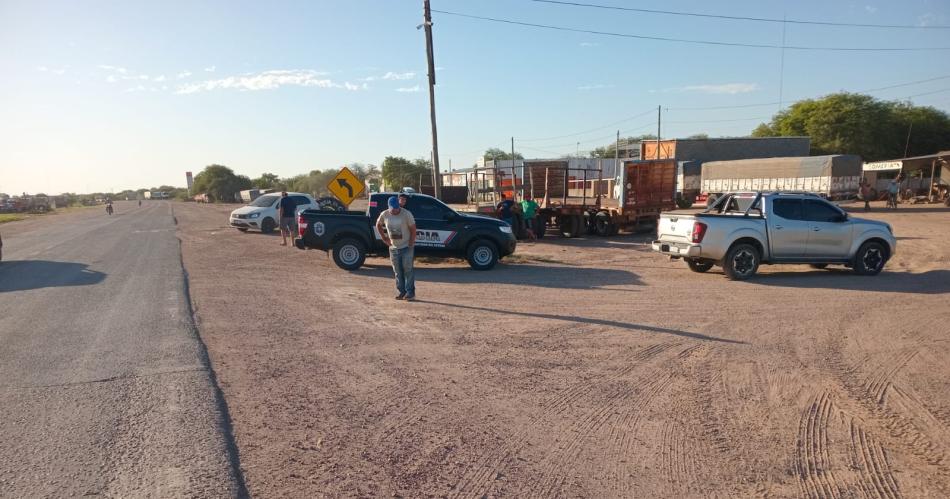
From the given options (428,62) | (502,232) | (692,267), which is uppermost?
(428,62)

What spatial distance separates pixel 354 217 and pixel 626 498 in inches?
436

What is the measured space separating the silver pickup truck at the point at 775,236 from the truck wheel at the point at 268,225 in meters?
18.0

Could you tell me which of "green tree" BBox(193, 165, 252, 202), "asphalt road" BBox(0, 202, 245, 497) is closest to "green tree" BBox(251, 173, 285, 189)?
"green tree" BBox(193, 165, 252, 202)

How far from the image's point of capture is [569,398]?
5.39 meters

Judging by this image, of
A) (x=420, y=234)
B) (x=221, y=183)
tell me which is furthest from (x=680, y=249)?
(x=221, y=183)

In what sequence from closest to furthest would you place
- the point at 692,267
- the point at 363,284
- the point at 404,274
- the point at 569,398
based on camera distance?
the point at 569,398 < the point at 404,274 < the point at 363,284 < the point at 692,267

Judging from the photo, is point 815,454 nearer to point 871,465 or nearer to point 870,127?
point 871,465

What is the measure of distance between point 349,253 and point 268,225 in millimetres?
13073

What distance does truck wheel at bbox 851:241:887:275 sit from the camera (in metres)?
12.6

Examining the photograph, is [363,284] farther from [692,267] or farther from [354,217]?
[692,267]

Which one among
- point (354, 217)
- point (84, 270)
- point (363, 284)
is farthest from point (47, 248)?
point (363, 284)

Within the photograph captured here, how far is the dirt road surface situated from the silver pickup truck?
3.61ft

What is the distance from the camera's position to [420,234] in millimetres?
13742

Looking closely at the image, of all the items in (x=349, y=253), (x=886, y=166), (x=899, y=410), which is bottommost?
(x=899, y=410)
